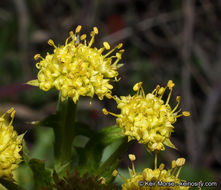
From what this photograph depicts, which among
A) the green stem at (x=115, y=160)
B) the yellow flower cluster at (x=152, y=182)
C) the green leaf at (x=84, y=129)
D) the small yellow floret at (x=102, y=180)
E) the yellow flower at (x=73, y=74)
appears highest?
the yellow flower at (x=73, y=74)

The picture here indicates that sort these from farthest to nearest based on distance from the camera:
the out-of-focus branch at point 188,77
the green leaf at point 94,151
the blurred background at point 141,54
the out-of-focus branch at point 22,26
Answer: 1. the out-of-focus branch at point 22,26
2. the blurred background at point 141,54
3. the out-of-focus branch at point 188,77
4. the green leaf at point 94,151

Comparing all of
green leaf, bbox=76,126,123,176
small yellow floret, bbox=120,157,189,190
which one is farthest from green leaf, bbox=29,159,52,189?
small yellow floret, bbox=120,157,189,190

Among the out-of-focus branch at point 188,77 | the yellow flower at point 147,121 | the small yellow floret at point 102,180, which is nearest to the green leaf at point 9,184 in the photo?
the small yellow floret at point 102,180

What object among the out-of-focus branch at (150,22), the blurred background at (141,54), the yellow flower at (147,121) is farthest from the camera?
the out-of-focus branch at (150,22)

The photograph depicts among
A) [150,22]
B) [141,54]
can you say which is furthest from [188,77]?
[150,22]

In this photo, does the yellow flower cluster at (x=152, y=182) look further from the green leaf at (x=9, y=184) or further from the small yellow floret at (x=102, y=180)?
the green leaf at (x=9, y=184)

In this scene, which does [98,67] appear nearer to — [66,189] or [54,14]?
[66,189]

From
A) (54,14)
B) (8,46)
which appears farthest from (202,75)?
(8,46)
